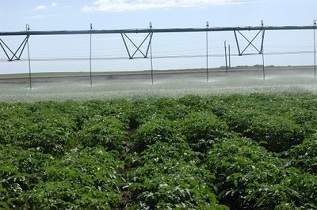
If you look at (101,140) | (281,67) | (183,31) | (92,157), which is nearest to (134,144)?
(101,140)

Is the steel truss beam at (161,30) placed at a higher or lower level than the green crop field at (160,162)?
higher

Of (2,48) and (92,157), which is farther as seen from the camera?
(2,48)

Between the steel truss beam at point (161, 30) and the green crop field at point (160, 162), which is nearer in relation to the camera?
the green crop field at point (160, 162)

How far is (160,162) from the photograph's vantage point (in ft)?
37.0

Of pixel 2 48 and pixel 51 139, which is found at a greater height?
pixel 2 48

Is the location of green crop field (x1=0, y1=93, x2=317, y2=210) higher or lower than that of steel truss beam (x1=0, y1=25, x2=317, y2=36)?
lower

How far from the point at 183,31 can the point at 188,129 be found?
51.3ft

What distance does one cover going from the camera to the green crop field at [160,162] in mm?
9055

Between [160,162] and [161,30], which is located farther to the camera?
[161,30]

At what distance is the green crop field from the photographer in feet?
29.7

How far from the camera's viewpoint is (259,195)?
9.23 m

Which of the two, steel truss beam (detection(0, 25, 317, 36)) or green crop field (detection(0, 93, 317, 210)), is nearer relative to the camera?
green crop field (detection(0, 93, 317, 210))

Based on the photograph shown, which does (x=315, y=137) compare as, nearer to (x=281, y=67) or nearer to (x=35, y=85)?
(x=35, y=85)

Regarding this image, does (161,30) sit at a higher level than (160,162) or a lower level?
higher
